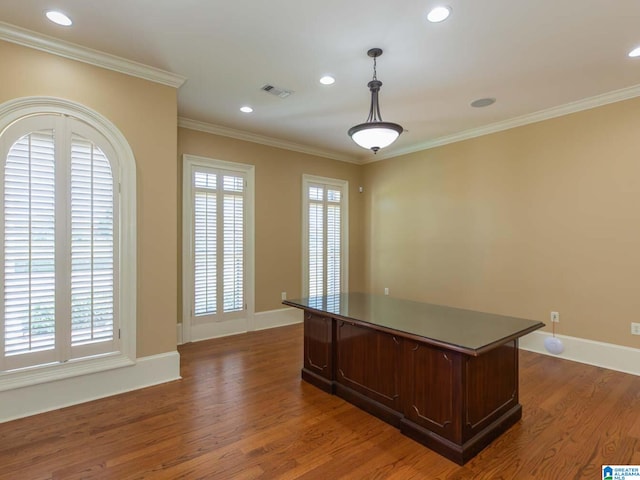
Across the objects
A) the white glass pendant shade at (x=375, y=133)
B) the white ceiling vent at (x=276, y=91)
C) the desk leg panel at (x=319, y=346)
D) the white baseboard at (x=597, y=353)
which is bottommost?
the white baseboard at (x=597, y=353)

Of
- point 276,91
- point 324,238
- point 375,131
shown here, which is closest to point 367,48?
point 375,131

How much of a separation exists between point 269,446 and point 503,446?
5.18 ft

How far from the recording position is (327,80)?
11.1 ft

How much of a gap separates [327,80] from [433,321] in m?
2.49

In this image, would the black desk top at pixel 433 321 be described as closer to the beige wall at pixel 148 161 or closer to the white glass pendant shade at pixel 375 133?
the beige wall at pixel 148 161

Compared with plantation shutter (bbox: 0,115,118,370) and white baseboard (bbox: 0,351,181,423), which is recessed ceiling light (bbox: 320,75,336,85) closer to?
plantation shutter (bbox: 0,115,118,370)

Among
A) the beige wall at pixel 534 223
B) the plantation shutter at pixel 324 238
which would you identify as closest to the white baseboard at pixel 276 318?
the plantation shutter at pixel 324 238

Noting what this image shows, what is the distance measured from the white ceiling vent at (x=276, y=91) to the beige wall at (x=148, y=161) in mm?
932

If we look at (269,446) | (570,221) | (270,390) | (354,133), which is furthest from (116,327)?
(570,221)

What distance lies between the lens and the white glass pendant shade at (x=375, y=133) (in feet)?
8.83

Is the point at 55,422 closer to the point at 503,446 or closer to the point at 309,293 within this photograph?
the point at 503,446

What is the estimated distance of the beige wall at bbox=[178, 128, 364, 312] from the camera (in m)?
5.08

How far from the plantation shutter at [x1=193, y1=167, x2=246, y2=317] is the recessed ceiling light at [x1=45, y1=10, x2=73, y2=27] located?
2260 mm

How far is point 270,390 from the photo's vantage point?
315 cm
